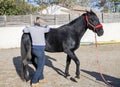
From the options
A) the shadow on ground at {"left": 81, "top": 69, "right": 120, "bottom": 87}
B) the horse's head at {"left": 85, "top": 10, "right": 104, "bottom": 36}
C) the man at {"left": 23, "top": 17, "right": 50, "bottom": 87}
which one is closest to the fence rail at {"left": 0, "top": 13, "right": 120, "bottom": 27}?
the shadow on ground at {"left": 81, "top": 69, "right": 120, "bottom": 87}

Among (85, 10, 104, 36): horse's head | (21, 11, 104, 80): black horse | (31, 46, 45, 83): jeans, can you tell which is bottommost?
(31, 46, 45, 83): jeans

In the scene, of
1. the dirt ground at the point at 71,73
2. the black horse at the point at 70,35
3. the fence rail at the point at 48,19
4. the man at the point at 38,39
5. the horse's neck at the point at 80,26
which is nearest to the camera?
the man at the point at 38,39

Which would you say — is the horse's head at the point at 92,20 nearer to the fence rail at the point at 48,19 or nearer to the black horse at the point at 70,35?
the black horse at the point at 70,35

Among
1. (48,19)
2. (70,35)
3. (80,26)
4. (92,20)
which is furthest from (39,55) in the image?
(48,19)

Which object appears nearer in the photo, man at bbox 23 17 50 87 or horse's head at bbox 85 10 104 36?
man at bbox 23 17 50 87

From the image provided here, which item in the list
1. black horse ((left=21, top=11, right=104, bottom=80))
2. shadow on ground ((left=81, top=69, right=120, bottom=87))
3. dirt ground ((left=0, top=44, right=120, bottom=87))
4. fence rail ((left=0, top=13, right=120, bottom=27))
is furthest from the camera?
fence rail ((left=0, top=13, right=120, bottom=27))

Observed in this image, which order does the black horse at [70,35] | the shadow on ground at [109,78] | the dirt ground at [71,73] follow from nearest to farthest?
the shadow on ground at [109,78], the dirt ground at [71,73], the black horse at [70,35]

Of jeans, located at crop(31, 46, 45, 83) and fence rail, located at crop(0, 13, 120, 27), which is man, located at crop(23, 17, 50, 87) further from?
fence rail, located at crop(0, 13, 120, 27)

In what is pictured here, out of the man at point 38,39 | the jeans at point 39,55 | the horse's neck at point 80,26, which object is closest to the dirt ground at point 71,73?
the jeans at point 39,55

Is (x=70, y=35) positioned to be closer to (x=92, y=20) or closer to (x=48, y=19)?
(x=92, y=20)

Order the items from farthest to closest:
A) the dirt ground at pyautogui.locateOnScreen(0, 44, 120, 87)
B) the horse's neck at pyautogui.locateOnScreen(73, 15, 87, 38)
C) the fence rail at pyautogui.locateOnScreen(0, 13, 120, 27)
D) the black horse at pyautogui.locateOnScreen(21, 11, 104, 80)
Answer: the fence rail at pyautogui.locateOnScreen(0, 13, 120, 27), the horse's neck at pyautogui.locateOnScreen(73, 15, 87, 38), the black horse at pyautogui.locateOnScreen(21, 11, 104, 80), the dirt ground at pyautogui.locateOnScreen(0, 44, 120, 87)

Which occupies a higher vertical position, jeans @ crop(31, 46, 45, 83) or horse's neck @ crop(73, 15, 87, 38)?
horse's neck @ crop(73, 15, 87, 38)

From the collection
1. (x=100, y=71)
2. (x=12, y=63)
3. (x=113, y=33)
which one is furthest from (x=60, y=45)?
(x=113, y=33)

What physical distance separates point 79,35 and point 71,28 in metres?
0.32
